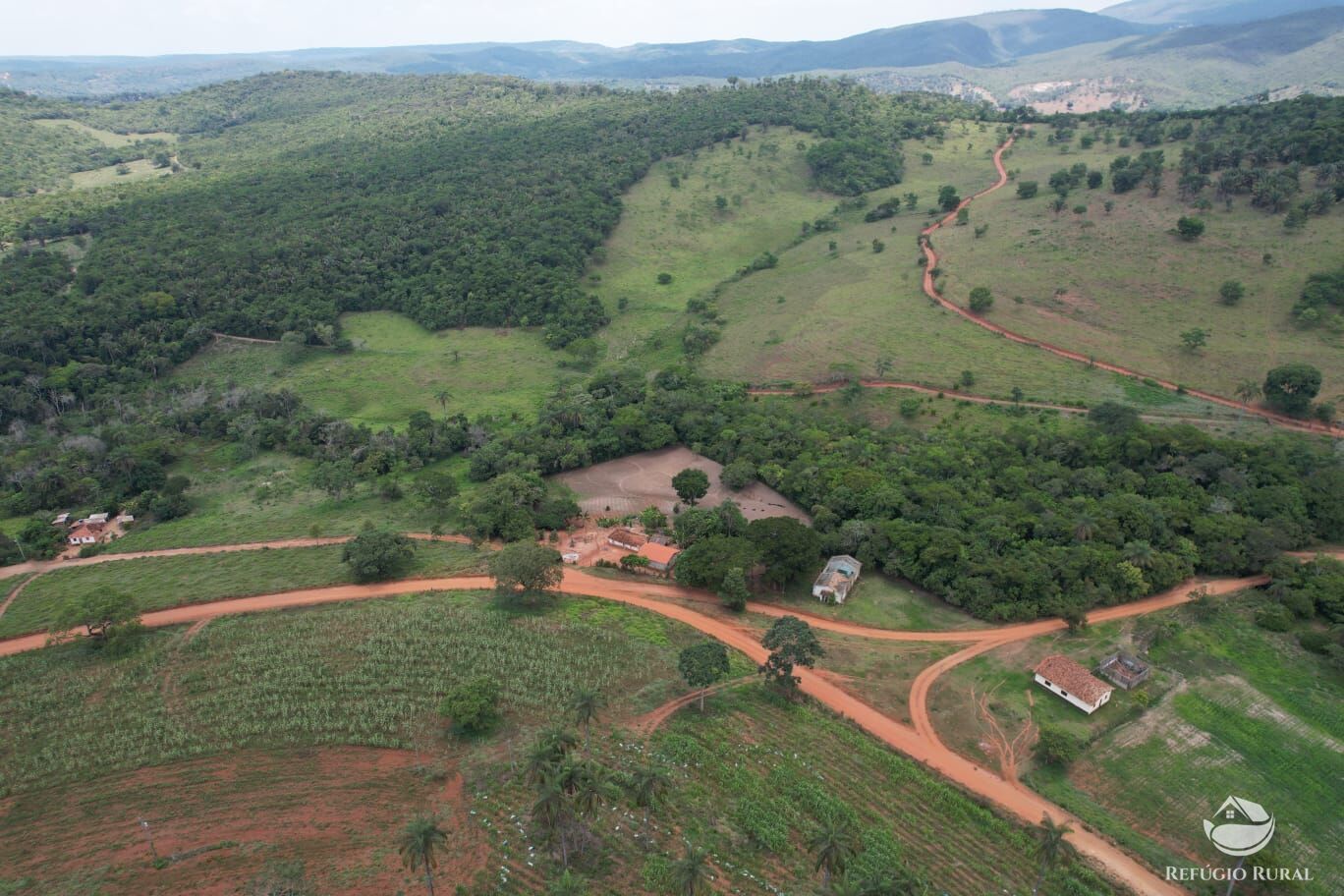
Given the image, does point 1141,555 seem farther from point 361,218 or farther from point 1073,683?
point 361,218

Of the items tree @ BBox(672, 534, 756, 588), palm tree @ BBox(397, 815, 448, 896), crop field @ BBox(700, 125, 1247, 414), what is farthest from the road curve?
palm tree @ BBox(397, 815, 448, 896)

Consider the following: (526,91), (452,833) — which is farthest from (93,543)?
(526,91)

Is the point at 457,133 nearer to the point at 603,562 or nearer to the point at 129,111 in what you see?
the point at 129,111

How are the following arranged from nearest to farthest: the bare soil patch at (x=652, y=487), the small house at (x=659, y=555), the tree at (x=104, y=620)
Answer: the tree at (x=104, y=620) → the small house at (x=659, y=555) → the bare soil patch at (x=652, y=487)

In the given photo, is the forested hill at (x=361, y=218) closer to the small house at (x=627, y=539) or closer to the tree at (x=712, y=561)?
the small house at (x=627, y=539)

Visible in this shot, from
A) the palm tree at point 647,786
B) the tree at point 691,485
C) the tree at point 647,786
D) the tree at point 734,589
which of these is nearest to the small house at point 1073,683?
the tree at point 734,589

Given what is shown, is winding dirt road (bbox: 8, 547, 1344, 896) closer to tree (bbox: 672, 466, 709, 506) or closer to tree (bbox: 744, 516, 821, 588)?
tree (bbox: 744, 516, 821, 588)

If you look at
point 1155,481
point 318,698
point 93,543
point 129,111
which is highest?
point 129,111
